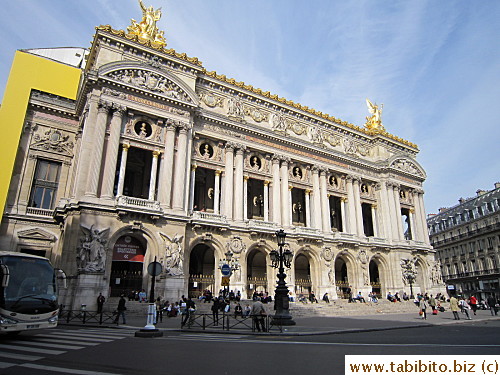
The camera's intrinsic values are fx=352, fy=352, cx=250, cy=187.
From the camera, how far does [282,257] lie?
60.5ft

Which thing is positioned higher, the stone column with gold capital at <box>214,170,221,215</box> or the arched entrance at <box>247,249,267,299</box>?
the stone column with gold capital at <box>214,170,221,215</box>


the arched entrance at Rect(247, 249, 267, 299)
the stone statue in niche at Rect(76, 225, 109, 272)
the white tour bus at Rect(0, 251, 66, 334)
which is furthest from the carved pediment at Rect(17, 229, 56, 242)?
the arched entrance at Rect(247, 249, 267, 299)

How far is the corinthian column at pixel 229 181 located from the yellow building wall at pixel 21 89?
49.5 ft

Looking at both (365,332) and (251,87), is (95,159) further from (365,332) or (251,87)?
(365,332)

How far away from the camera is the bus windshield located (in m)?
11.0

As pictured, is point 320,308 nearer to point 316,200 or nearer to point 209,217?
point 209,217

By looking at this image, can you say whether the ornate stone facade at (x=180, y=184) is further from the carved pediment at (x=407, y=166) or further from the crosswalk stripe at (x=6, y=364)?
the crosswalk stripe at (x=6, y=364)

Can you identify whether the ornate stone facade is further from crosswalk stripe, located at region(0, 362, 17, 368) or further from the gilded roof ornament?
crosswalk stripe, located at region(0, 362, 17, 368)

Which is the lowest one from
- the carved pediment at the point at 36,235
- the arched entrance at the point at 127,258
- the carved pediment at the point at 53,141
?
the arched entrance at the point at 127,258

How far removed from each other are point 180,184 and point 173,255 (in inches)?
217

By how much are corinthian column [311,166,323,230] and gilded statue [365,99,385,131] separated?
1304 cm

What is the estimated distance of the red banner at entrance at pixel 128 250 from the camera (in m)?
23.8

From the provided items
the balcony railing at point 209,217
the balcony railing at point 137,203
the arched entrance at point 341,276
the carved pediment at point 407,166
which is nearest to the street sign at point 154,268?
the balcony railing at point 137,203

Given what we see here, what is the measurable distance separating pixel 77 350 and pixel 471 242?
59565 millimetres
